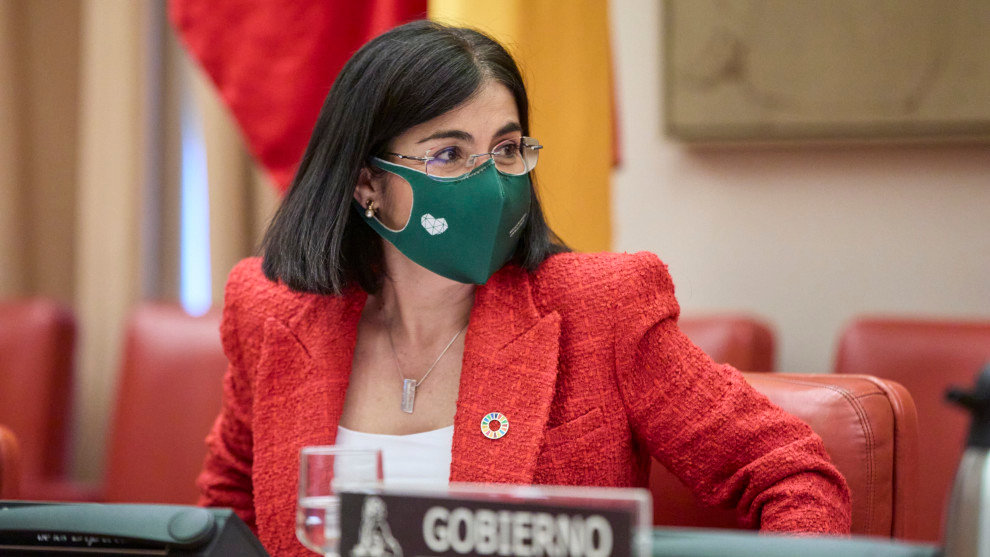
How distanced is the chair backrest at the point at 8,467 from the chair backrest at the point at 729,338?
4.26ft

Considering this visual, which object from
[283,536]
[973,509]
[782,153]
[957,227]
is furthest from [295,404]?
[957,227]

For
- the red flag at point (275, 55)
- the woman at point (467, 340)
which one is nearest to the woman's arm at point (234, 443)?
the woman at point (467, 340)

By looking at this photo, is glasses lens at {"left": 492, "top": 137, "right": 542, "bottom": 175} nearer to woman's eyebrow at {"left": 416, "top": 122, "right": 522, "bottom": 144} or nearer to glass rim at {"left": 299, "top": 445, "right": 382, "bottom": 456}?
woman's eyebrow at {"left": 416, "top": 122, "right": 522, "bottom": 144}

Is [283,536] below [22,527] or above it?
below

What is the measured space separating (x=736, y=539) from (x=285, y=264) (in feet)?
3.37

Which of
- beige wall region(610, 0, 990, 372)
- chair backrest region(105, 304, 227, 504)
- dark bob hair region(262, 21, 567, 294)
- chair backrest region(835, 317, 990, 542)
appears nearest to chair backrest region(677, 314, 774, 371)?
chair backrest region(835, 317, 990, 542)

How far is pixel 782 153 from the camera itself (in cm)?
235

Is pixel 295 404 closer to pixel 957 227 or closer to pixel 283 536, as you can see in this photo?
pixel 283 536

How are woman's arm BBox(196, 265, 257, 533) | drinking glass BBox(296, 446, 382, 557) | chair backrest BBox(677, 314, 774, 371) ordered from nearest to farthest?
drinking glass BBox(296, 446, 382, 557)
woman's arm BBox(196, 265, 257, 533)
chair backrest BBox(677, 314, 774, 371)

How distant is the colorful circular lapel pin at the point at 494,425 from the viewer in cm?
133

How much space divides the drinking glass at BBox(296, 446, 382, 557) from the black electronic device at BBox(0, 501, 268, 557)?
2.7 inches

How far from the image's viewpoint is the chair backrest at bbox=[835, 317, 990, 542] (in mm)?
1733

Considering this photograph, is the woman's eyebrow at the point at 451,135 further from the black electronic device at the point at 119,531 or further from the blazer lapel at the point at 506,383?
the black electronic device at the point at 119,531

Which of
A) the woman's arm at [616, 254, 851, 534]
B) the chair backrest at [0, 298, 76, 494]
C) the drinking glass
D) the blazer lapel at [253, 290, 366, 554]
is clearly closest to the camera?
the drinking glass
